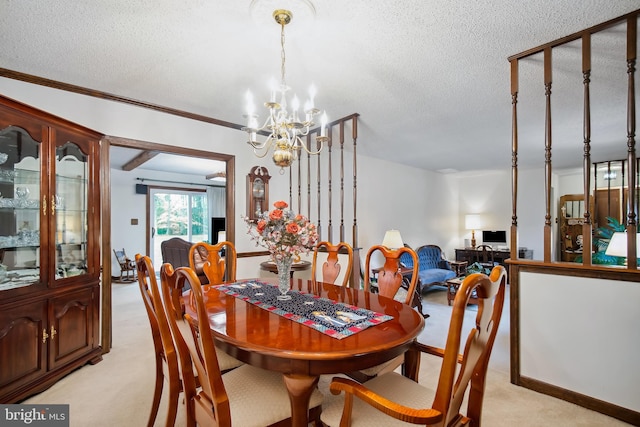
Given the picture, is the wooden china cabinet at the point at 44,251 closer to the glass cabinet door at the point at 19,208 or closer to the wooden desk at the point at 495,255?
the glass cabinet door at the point at 19,208

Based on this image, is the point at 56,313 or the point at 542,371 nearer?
the point at 542,371

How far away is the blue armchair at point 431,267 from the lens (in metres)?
5.12

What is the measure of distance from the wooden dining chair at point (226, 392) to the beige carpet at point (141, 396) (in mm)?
559

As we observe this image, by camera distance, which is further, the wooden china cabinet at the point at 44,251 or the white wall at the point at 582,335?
the wooden china cabinet at the point at 44,251

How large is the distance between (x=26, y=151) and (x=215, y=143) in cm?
178

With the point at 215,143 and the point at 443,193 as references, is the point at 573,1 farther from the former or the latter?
the point at 443,193

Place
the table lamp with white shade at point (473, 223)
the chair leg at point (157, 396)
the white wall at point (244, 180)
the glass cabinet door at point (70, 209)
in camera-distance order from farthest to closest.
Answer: the table lamp with white shade at point (473, 223)
the white wall at point (244, 180)
the glass cabinet door at point (70, 209)
the chair leg at point (157, 396)

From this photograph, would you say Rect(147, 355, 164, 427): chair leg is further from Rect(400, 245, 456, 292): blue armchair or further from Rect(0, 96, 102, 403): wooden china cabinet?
Rect(400, 245, 456, 292): blue armchair

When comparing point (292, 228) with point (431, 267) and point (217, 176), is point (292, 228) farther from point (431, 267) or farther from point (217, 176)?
point (217, 176)

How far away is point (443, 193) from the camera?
7.58 meters

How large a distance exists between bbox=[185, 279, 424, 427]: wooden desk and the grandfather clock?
247 centimetres

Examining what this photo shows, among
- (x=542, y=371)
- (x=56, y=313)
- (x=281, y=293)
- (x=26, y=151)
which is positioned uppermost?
(x=26, y=151)

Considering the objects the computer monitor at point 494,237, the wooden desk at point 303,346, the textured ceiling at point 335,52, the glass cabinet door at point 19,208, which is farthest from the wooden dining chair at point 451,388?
the computer monitor at point 494,237

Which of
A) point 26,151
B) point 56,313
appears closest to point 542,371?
point 56,313
